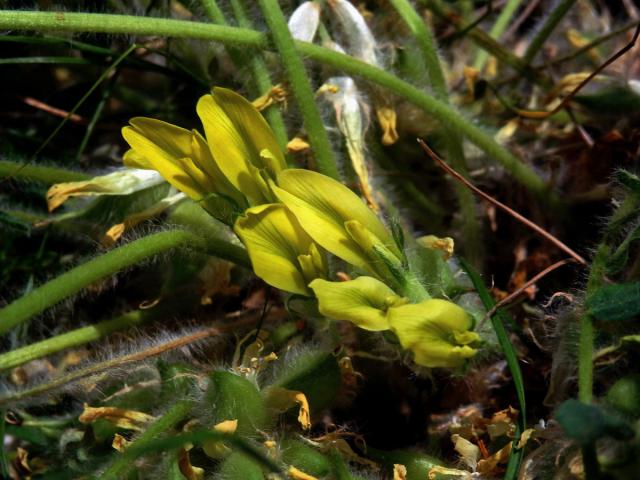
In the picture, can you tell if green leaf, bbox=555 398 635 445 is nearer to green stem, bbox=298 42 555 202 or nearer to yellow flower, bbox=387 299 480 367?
yellow flower, bbox=387 299 480 367

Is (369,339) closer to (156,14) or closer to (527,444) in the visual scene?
(527,444)

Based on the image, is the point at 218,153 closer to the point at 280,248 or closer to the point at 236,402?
the point at 280,248

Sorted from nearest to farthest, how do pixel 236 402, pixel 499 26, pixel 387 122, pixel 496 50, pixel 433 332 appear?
1. pixel 433 332
2. pixel 236 402
3. pixel 387 122
4. pixel 496 50
5. pixel 499 26

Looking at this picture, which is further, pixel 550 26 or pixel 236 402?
pixel 550 26

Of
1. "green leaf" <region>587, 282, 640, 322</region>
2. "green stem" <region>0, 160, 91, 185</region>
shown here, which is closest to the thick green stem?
"green stem" <region>0, 160, 91, 185</region>

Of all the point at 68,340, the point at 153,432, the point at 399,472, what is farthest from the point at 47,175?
the point at 399,472

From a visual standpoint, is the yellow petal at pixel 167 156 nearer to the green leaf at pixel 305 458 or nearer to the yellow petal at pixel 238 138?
the yellow petal at pixel 238 138

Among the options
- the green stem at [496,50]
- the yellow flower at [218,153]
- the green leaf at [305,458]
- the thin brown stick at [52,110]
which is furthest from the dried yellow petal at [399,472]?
the thin brown stick at [52,110]
